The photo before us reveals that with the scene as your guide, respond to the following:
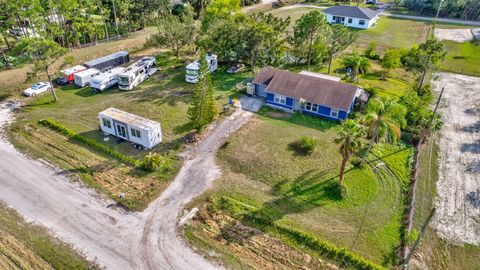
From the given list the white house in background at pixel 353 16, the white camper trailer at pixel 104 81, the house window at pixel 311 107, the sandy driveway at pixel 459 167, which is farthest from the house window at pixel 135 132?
the white house in background at pixel 353 16

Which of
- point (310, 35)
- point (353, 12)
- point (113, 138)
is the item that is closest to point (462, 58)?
point (353, 12)

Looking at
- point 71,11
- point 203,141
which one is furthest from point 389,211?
point 71,11

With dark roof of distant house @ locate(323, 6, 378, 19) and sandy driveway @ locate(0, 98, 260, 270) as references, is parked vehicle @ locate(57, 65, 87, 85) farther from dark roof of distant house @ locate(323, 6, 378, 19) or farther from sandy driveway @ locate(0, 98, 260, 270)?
dark roof of distant house @ locate(323, 6, 378, 19)

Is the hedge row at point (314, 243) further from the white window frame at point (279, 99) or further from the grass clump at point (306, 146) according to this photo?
the white window frame at point (279, 99)

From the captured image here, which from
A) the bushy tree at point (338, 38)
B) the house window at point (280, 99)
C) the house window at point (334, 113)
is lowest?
the house window at point (334, 113)

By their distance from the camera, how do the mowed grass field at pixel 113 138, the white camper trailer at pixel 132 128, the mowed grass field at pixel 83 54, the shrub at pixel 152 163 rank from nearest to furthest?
1. the mowed grass field at pixel 113 138
2. the shrub at pixel 152 163
3. the white camper trailer at pixel 132 128
4. the mowed grass field at pixel 83 54

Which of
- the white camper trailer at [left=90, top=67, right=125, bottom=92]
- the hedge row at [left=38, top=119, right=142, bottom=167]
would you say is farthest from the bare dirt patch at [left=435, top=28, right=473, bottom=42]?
the hedge row at [left=38, top=119, right=142, bottom=167]

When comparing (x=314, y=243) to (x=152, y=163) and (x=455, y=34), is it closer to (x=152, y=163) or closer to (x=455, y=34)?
(x=152, y=163)
